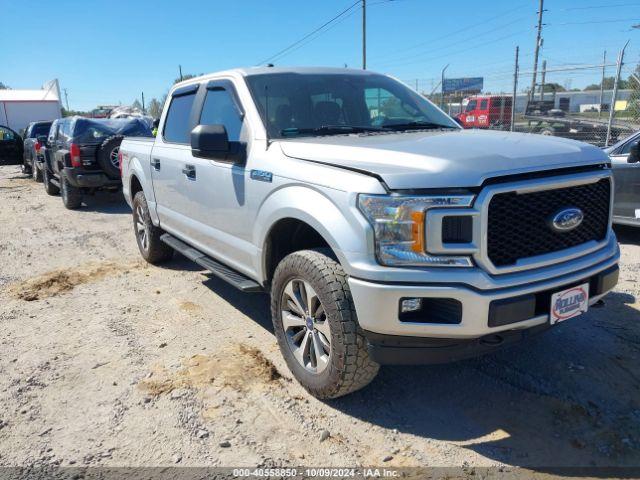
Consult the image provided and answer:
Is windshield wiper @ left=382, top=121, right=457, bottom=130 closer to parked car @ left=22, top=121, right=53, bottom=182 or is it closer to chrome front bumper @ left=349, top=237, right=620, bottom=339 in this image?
chrome front bumper @ left=349, top=237, right=620, bottom=339

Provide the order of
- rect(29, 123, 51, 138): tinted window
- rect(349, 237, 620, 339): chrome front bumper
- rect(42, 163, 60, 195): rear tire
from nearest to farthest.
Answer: rect(349, 237, 620, 339): chrome front bumper, rect(42, 163, 60, 195): rear tire, rect(29, 123, 51, 138): tinted window

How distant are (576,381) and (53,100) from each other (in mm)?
43433

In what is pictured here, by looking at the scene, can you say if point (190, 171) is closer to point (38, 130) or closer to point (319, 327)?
point (319, 327)

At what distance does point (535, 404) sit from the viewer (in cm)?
307

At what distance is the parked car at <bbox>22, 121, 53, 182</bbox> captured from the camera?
14653mm

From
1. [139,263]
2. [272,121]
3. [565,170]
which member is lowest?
[139,263]

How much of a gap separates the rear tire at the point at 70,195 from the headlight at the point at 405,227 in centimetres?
966

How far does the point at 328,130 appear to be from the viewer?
373cm

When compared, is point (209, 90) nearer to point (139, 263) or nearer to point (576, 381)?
point (139, 263)

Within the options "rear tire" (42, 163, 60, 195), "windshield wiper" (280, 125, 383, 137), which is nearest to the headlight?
"windshield wiper" (280, 125, 383, 137)

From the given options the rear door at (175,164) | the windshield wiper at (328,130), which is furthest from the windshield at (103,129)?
the windshield wiper at (328,130)

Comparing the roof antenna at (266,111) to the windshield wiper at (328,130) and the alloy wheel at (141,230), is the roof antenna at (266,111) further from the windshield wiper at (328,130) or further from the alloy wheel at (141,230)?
the alloy wheel at (141,230)

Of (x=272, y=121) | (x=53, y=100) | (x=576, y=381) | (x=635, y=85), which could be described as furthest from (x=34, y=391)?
(x=53, y=100)

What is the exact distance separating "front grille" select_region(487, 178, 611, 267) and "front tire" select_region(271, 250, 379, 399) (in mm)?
816
